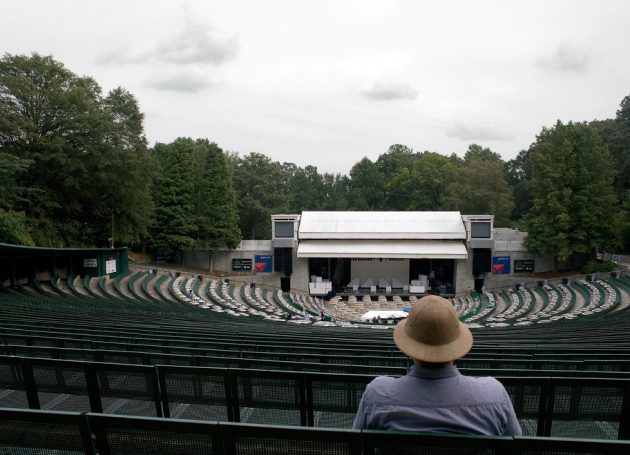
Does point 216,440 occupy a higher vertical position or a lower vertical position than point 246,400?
higher

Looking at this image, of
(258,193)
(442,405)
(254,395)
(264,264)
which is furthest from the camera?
(258,193)

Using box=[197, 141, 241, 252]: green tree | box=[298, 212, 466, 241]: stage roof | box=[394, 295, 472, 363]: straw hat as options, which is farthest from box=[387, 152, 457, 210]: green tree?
box=[394, 295, 472, 363]: straw hat

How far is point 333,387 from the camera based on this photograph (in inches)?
155

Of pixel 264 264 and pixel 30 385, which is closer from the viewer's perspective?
pixel 30 385

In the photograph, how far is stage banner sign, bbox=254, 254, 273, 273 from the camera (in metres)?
38.8

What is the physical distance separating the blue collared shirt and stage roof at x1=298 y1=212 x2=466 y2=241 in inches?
1405

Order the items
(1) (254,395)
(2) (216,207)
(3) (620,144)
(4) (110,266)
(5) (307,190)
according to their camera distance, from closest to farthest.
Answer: (1) (254,395) → (4) (110,266) → (2) (216,207) → (3) (620,144) → (5) (307,190)

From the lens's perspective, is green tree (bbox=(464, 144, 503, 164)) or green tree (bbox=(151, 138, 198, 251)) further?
green tree (bbox=(464, 144, 503, 164))

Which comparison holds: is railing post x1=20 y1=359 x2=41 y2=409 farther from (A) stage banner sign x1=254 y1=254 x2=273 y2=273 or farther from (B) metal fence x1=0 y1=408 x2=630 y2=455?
(A) stage banner sign x1=254 y1=254 x2=273 y2=273

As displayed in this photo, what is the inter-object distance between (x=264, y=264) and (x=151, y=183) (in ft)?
35.5

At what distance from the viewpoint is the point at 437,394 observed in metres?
2.42

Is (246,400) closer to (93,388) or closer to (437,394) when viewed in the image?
(93,388)

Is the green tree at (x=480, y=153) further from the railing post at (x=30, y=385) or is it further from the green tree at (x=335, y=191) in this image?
the railing post at (x=30, y=385)

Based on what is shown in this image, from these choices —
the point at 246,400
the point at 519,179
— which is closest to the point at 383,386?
the point at 246,400
